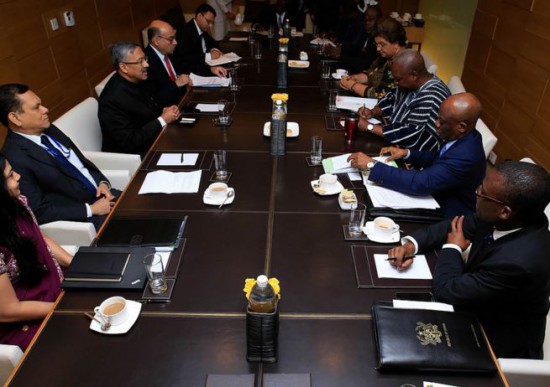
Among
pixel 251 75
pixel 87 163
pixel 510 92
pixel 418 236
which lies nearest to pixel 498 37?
pixel 510 92

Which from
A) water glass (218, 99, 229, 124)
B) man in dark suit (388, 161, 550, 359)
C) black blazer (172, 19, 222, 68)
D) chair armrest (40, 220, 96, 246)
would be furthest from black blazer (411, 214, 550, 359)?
black blazer (172, 19, 222, 68)

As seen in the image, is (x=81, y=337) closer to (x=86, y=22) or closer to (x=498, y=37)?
(x=86, y=22)

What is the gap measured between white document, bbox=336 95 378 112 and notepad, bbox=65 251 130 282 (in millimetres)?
2162

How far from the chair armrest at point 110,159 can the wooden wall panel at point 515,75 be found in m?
3.32

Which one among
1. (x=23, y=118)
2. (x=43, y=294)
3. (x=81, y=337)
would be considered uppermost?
(x=23, y=118)

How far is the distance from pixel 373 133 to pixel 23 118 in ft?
6.92

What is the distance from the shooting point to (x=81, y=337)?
1.30 m

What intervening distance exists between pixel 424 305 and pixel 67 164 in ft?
6.89

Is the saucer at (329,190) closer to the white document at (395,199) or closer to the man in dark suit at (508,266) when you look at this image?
the white document at (395,199)

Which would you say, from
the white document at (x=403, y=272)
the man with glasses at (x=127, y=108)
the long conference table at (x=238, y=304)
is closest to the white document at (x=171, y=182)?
the long conference table at (x=238, y=304)

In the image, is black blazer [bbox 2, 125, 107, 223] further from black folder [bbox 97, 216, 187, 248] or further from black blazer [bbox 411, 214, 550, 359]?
black blazer [bbox 411, 214, 550, 359]

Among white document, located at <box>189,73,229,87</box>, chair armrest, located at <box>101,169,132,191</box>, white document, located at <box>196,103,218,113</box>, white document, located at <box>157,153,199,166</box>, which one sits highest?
white document, located at <box>189,73,229,87</box>

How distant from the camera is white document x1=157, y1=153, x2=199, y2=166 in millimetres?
2316

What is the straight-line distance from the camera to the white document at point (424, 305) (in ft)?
4.51
